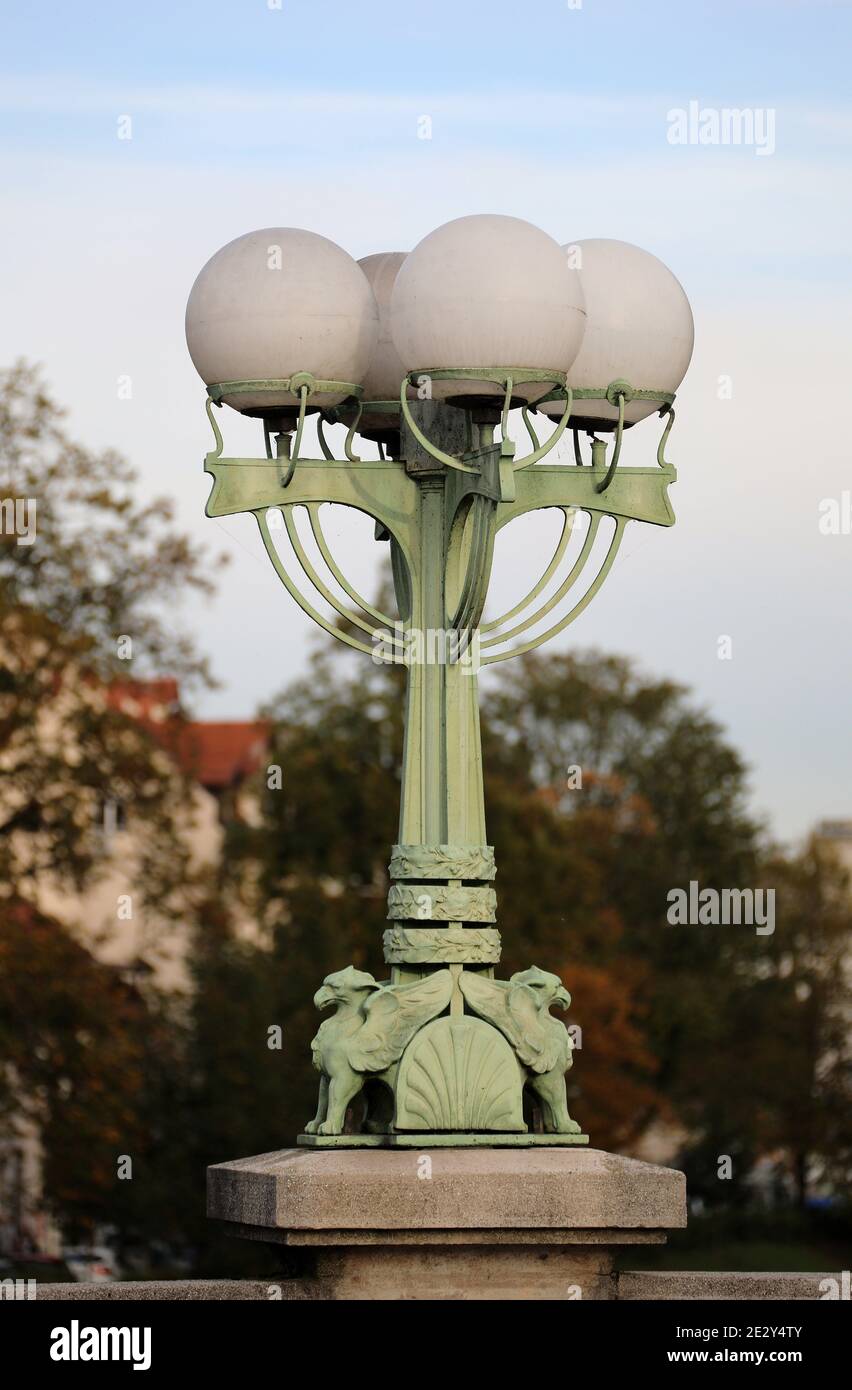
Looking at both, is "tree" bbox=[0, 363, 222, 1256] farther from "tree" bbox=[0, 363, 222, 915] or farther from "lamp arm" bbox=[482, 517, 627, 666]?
"lamp arm" bbox=[482, 517, 627, 666]

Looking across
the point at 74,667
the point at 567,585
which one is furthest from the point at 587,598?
the point at 74,667

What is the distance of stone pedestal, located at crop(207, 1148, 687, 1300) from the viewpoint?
7.48 m

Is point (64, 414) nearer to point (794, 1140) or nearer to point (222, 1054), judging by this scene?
point (222, 1054)

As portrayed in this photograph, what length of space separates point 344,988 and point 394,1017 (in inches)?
6.9

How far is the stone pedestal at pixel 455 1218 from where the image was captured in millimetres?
7477

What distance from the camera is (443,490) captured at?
8.38 m

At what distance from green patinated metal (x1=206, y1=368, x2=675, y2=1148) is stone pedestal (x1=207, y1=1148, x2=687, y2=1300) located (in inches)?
10.0

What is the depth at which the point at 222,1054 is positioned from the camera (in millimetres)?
41688

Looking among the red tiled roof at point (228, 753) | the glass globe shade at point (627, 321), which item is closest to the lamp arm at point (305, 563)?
the glass globe shade at point (627, 321)

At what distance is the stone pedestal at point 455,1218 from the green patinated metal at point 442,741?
253 mm

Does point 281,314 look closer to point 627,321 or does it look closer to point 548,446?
point 548,446

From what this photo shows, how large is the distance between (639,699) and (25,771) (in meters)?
31.1

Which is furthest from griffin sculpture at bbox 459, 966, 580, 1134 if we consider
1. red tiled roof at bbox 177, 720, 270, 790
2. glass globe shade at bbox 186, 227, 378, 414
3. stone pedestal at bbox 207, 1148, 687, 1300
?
red tiled roof at bbox 177, 720, 270, 790
